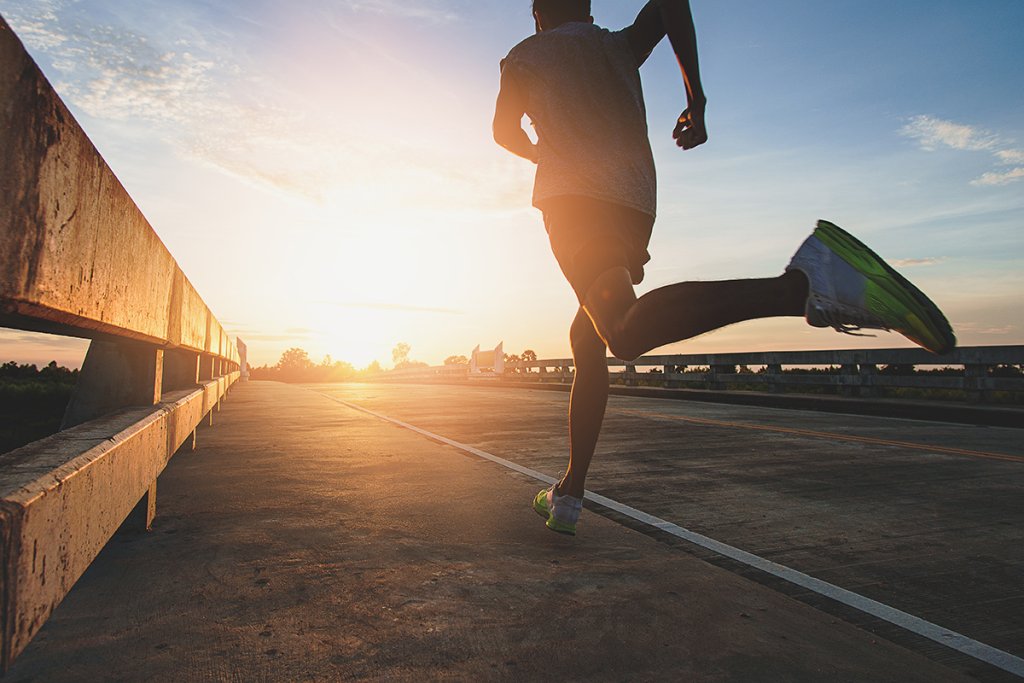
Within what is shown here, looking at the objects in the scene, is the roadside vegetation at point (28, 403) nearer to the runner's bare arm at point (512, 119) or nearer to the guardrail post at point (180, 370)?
the guardrail post at point (180, 370)

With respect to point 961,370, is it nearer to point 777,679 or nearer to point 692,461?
point 692,461

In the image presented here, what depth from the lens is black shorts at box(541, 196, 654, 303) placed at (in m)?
2.72

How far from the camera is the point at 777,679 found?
5.34 ft

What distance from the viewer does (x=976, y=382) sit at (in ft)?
36.8

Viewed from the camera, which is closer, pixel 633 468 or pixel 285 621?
pixel 285 621

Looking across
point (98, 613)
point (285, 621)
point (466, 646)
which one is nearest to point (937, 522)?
point (466, 646)

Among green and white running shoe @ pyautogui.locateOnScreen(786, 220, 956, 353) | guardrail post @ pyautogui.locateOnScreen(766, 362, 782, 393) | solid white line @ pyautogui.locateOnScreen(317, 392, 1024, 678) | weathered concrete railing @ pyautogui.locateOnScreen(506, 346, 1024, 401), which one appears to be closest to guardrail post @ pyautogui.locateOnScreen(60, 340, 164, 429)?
solid white line @ pyautogui.locateOnScreen(317, 392, 1024, 678)

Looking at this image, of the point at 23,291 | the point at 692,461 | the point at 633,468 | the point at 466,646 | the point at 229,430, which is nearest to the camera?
the point at 23,291

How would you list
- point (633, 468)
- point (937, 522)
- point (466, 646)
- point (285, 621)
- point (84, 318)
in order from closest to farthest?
point (84, 318) < point (466, 646) < point (285, 621) < point (937, 522) < point (633, 468)

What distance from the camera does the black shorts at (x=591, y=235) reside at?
8.93 feet

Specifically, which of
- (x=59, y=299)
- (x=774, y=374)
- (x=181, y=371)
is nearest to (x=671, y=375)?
(x=774, y=374)

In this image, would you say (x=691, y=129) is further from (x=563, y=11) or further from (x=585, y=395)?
(x=585, y=395)

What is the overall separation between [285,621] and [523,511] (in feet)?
5.26

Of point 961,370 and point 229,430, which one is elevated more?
point 961,370
